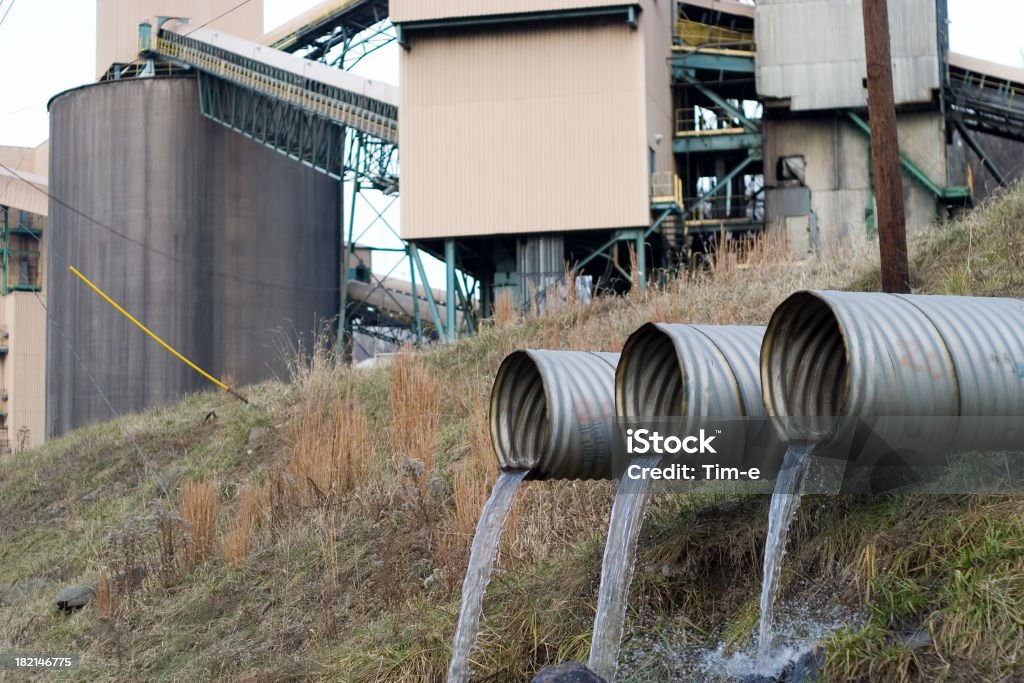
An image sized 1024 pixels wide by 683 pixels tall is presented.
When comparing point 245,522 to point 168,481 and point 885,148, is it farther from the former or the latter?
point 885,148

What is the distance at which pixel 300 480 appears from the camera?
15.4 metres

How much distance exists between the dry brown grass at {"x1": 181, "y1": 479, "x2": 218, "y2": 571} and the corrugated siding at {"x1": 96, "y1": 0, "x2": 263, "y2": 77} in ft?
91.5

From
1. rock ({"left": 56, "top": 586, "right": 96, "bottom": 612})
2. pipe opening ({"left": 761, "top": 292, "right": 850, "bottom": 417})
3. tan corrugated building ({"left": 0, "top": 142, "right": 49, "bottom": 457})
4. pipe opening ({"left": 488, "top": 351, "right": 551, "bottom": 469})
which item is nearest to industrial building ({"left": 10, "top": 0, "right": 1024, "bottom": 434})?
tan corrugated building ({"left": 0, "top": 142, "right": 49, "bottom": 457})

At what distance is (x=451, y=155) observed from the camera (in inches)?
1184

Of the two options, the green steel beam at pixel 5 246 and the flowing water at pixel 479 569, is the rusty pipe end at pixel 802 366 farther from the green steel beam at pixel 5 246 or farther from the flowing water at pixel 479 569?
the green steel beam at pixel 5 246

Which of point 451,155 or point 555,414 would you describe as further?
point 451,155

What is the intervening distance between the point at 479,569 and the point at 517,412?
1398 millimetres

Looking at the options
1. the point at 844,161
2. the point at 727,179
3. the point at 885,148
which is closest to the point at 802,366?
the point at 885,148

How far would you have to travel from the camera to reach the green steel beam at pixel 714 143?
32531 mm

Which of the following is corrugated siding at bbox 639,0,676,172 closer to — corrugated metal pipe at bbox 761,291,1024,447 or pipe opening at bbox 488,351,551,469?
pipe opening at bbox 488,351,551,469

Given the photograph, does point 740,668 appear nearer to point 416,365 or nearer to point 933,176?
point 416,365

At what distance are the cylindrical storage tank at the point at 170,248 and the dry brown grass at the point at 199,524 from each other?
2215cm

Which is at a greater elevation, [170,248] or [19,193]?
[19,193]

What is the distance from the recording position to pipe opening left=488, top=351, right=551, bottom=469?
10.5 m
